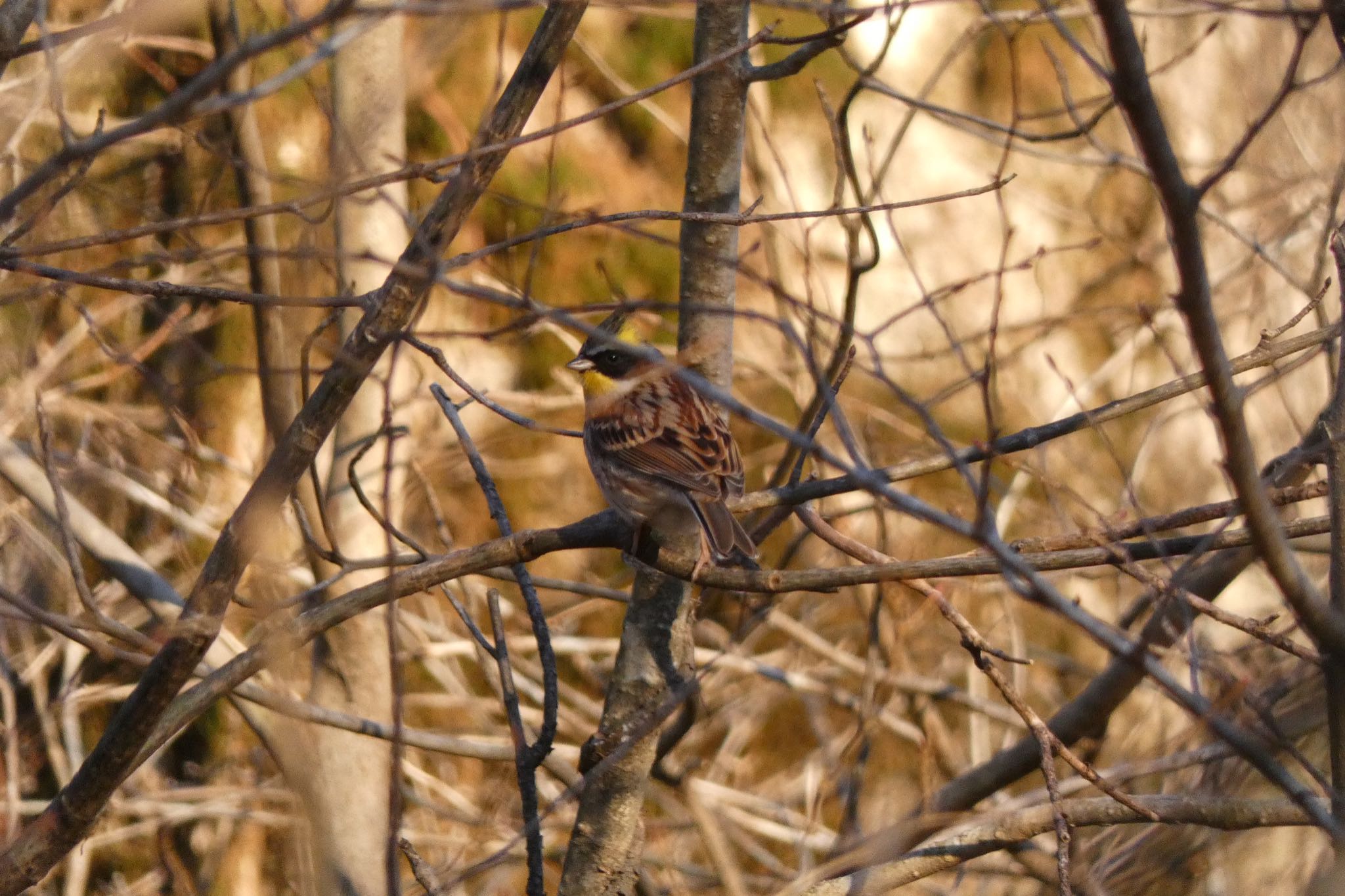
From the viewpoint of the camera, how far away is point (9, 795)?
439cm

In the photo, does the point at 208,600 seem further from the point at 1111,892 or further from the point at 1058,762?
the point at 1058,762

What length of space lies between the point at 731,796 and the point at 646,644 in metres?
2.68

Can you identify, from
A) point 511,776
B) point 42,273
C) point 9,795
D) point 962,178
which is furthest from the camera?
point 962,178

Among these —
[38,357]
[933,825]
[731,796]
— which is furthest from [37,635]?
[933,825]

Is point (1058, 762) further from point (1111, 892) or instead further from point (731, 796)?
point (1111, 892)

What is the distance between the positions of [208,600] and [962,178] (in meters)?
7.00

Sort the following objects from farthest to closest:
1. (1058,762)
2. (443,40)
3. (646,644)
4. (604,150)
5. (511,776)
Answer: (604,150), (1058,762), (511,776), (646,644), (443,40)

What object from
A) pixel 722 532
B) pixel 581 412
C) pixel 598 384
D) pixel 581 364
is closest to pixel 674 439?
pixel 581 364

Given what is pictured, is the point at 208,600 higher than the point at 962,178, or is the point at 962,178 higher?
the point at 962,178

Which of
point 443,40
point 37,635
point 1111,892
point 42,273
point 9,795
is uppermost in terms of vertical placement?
point 37,635

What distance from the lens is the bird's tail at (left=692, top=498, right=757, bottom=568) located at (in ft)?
11.7

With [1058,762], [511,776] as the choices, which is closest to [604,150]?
[511,776]

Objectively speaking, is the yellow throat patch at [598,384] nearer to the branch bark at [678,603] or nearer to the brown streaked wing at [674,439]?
the brown streaked wing at [674,439]

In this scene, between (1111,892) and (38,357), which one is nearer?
(1111,892)
